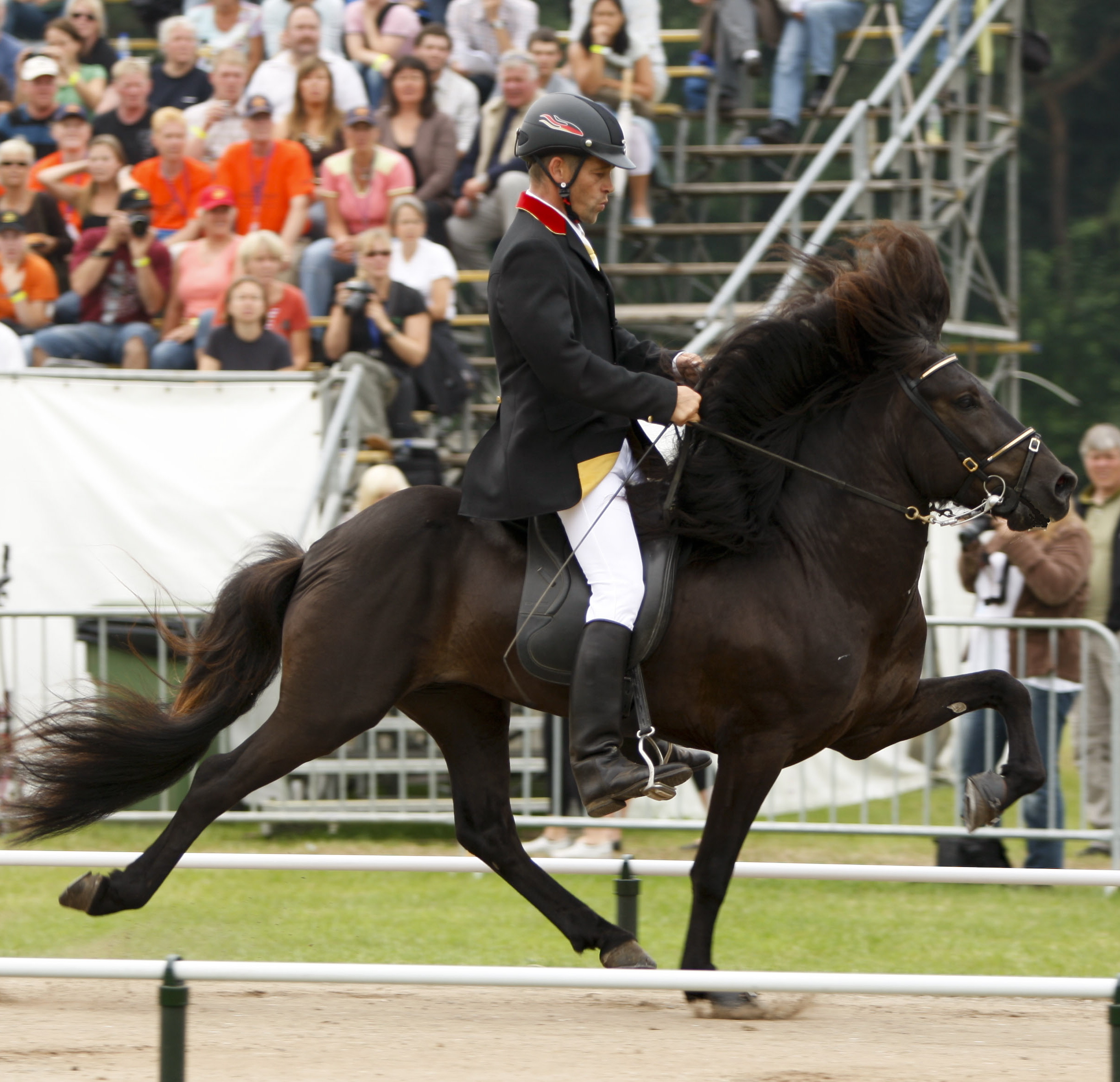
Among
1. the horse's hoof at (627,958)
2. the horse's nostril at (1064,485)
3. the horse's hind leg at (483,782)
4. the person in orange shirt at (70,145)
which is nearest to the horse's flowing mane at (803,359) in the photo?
the horse's nostril at (1064,485)

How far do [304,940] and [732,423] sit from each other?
9.68ft

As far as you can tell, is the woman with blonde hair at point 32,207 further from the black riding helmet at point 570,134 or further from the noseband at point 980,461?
the noseband at point 980,461

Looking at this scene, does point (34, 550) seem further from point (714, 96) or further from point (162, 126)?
point (714, 96)

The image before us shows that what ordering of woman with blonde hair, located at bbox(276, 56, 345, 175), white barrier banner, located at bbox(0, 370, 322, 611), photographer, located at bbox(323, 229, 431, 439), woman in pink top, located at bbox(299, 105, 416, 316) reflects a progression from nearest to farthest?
white barrier banner, located at bbox(0, 370, 322, 611), photographer, located at bbox(323, 229, 431, 439), woman in pink top, located at bbox(299, 105, 416, 316), woman with blonde hair, located at bbox(276, 56, 345, 175)

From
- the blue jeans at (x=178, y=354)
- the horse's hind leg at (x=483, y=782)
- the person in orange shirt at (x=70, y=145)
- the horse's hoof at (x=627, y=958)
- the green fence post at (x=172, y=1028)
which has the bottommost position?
the horse's hoof at (x=627, y=958)

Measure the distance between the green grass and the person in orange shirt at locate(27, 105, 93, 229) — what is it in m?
4.82

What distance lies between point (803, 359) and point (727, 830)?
1.38 meters

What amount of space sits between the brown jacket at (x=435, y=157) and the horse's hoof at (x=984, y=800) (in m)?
6.94

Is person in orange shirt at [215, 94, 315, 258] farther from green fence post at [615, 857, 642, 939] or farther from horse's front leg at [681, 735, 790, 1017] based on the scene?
horse's front leg at [681, 735, 790, 1017]

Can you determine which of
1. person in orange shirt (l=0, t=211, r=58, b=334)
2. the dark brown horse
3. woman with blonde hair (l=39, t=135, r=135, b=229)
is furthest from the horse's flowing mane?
woman with blonde hair (l=39, t=135, r=135, b=229)

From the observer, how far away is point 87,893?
4.94 m

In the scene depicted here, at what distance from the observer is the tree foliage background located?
85.9 ft

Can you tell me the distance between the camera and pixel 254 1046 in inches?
185

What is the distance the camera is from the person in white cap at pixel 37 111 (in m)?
12.1
